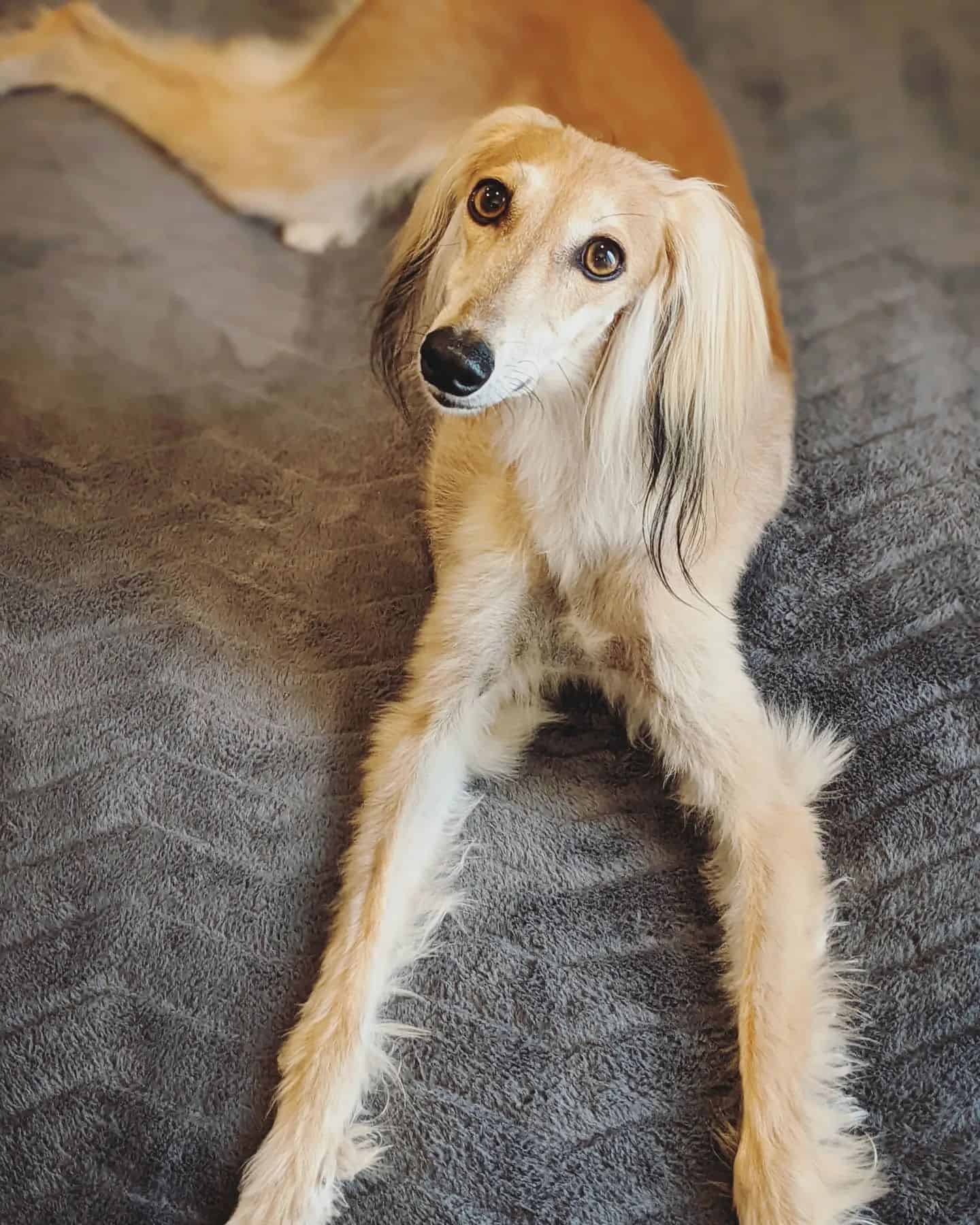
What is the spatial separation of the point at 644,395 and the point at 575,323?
0.16 meters

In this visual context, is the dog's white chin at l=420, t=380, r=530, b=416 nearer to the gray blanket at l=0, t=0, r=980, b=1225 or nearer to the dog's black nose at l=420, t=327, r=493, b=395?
the dog's black nose at l=420, t=327, r=493, b=395

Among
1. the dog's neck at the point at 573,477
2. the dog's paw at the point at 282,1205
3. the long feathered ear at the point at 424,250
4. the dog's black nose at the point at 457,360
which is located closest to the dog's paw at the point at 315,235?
the long feathered ear at the point at 424,250

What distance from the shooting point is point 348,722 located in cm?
175

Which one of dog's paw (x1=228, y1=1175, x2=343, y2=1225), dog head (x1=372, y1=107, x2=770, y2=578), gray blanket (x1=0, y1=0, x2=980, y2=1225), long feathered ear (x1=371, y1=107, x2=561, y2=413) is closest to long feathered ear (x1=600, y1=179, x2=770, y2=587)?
dog head (x1=372, y1=107, x2=770, y2=578)

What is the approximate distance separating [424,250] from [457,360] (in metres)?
0.47

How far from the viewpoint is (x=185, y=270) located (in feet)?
7.63

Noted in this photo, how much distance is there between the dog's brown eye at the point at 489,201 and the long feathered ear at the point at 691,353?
209mm

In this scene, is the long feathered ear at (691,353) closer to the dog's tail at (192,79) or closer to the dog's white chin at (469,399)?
the dog's white chin at (469,399)

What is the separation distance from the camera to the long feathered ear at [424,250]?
1.52 meters

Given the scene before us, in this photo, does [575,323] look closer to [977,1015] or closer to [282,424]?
[282,424]

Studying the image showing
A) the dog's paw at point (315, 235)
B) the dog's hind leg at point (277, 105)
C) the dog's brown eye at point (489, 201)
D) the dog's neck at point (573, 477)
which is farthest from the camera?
the dog's paw at point (315, 235)

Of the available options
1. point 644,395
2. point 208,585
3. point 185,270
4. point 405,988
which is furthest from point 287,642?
point 185,270

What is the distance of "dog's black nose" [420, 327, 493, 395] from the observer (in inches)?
48.7

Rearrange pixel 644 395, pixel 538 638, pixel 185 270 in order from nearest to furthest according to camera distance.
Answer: pixel 644 395
pixel 538 638
pixel 185 270
